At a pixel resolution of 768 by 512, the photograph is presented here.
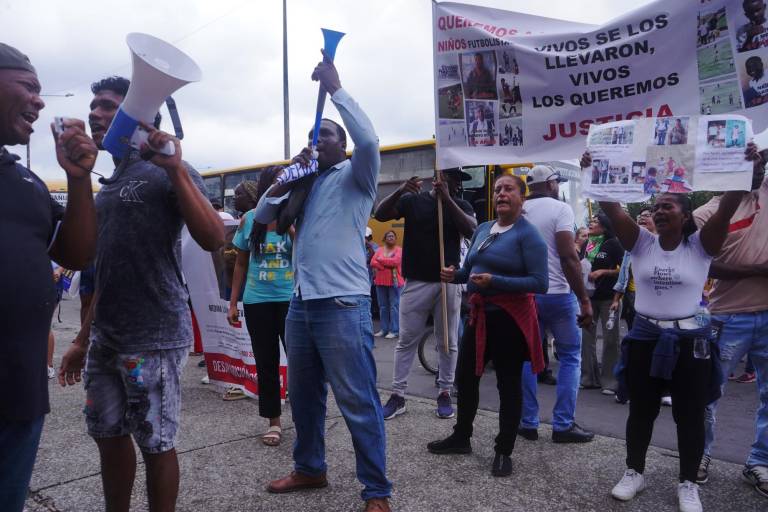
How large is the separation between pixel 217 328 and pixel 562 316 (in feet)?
9.63

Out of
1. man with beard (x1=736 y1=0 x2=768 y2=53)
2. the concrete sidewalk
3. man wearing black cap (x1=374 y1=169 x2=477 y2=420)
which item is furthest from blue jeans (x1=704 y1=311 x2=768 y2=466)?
man wearing black cap (x1=374 y1=169 x2=477 y2=420)

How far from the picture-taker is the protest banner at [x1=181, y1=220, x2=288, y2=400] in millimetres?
4996

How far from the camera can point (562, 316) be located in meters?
4.28

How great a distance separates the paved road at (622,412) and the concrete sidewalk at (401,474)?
16.4 inches

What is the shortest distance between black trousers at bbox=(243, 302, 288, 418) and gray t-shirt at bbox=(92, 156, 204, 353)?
1.85 metres

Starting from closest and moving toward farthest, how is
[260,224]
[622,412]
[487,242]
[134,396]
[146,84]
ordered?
[146,84], [134,396], [487,242], [260,224], [622,412]

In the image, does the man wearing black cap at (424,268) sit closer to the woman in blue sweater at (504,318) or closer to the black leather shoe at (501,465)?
the woman in blue sweater at (504,318)

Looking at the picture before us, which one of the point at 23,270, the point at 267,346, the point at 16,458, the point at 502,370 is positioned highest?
the point at 23,270

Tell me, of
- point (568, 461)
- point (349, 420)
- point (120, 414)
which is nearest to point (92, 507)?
point (120, 414)

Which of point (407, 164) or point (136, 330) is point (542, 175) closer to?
point (136, 330)

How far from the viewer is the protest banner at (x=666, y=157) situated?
296cm

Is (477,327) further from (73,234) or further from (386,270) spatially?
(386,270)

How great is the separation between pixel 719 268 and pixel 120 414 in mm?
3151

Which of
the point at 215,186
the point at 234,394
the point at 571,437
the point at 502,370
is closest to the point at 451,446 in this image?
the point at 502,370
